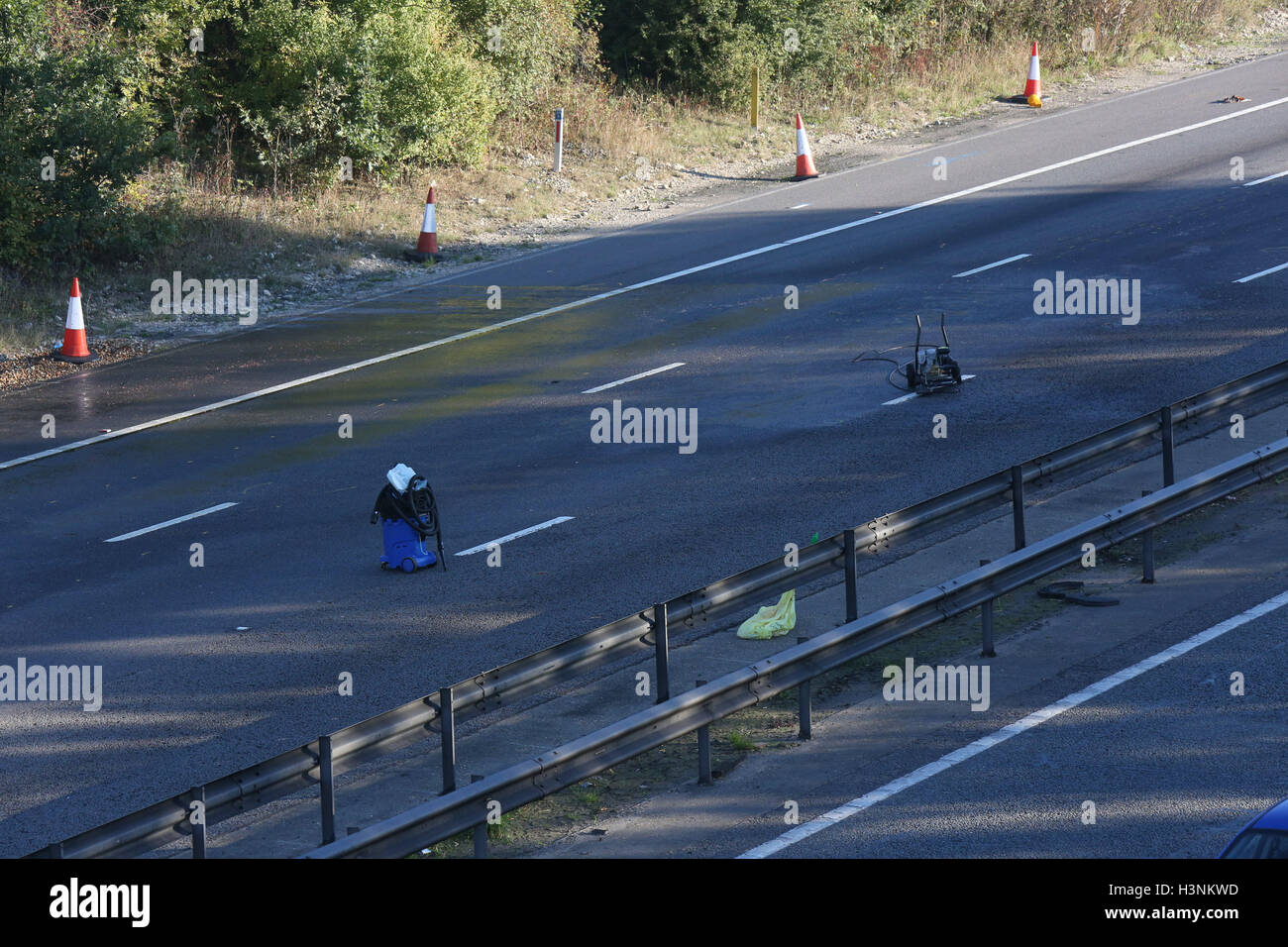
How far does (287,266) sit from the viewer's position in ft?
72.7

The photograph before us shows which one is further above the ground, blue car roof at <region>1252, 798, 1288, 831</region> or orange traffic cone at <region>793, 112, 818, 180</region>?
orange traffic cone at <region>793, 112, 818, 180</region>

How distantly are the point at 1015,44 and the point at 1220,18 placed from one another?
647 centimetres

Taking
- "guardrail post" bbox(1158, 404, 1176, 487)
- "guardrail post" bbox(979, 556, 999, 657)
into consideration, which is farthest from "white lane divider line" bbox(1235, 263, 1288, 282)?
"guardrail post" bbox(979, 556, 999, 657)

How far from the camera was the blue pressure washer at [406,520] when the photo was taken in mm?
12078

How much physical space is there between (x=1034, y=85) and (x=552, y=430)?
18548 mm

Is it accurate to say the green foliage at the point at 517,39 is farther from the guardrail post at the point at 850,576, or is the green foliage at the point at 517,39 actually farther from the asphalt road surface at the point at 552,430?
the guardrail post at the point at 850,576

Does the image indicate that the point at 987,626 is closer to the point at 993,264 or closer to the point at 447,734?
the point at 447,734

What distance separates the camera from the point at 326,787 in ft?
22.9

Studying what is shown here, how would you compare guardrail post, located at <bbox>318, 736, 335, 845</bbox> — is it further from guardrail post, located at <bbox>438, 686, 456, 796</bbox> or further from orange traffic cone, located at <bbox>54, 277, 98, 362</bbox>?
orange traffic cone, located at <bbox>54, 277, 98, 362</bbox>

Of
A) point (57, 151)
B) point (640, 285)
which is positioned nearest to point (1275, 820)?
point (640, 285)

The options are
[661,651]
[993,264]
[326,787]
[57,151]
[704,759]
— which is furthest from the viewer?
[57,151]

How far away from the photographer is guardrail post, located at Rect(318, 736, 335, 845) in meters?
6.94

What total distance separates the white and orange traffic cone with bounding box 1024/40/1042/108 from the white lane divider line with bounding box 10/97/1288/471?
346 cm
